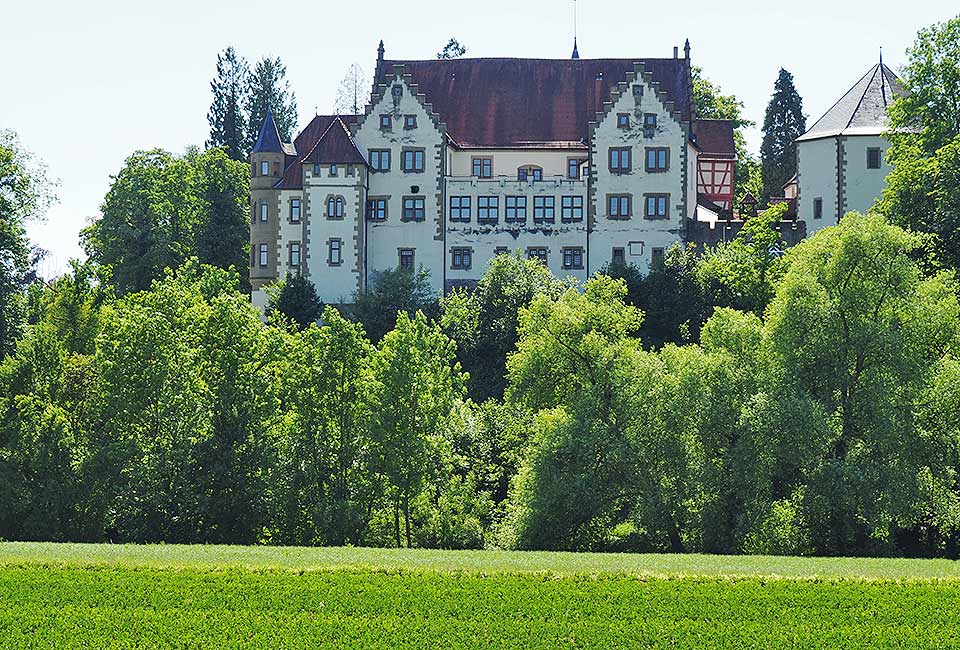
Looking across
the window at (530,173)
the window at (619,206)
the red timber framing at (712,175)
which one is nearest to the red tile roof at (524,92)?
the window at (530,173)

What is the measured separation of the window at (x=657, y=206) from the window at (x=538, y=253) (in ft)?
16.1

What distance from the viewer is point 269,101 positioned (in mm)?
111938

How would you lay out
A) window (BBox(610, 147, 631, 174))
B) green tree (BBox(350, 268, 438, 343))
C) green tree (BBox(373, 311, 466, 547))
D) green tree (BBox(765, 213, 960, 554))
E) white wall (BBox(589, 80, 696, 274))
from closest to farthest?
green tree (BBox(765, 213, 960, 554)) → green tree (BBox(373, 311, 466, 547)) → green tree (BBox(350, 268, 438, 343)) → white wall (BBox(589, 80, 696, 274)) → window (BBox(610, 147, 631, 174))

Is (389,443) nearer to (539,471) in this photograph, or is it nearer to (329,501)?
(329,501)

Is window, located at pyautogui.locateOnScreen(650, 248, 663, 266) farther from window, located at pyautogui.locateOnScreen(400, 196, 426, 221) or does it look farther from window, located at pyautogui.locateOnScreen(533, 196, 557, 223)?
window, located at pyautogui.locateOnScreen(400, 196, 426, 221)

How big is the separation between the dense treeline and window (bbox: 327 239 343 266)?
68.3ft

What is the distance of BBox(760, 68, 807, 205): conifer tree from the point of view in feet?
329

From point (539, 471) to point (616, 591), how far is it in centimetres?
1326

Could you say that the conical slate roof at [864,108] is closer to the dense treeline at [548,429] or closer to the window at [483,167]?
the window at [483,167]

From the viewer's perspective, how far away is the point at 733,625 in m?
31.9

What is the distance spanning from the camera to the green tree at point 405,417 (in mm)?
50000

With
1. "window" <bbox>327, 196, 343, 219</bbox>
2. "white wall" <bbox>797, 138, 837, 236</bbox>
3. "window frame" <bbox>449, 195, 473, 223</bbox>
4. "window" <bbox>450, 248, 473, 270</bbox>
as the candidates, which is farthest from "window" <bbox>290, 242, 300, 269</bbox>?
"white wall" <bbox>797, 138, 837, 236</bbox>

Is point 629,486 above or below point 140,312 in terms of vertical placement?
below

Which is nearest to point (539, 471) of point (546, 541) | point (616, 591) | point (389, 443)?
point (546, 541)
